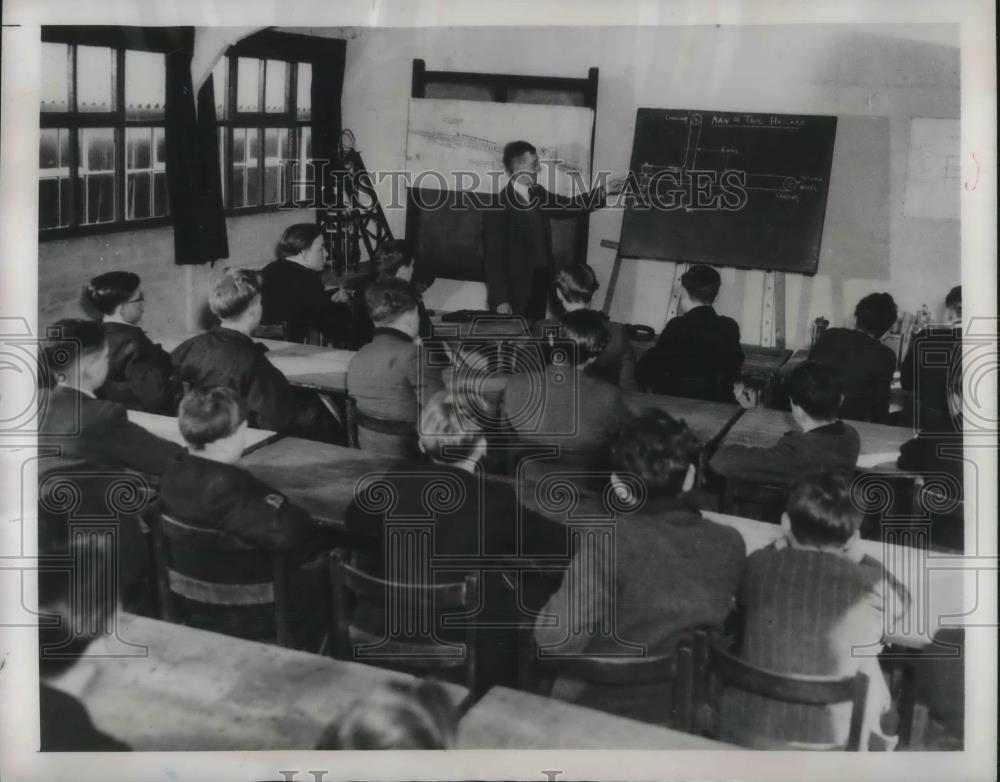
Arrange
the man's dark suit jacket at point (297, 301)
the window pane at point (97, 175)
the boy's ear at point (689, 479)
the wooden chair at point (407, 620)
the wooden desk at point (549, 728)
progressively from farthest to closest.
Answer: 1. the man's dark suit jacket at point (297, 301)
2. the window pane at point (97, 175)
3. the boy's ear at point (689, 479)
4. the wooden chair at point (407, 620)
5. the wooden desk at point (549, 728)

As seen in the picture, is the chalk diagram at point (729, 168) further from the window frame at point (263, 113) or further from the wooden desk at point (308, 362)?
the wooden desk at point (308, 362)

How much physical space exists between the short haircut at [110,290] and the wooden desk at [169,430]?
45 cm

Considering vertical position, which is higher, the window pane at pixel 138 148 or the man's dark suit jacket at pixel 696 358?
the window pane at pixel 138 148

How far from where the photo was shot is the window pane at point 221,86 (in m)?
4.57

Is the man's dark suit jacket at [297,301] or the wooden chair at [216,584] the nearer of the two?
the wooden chair at [216,584]

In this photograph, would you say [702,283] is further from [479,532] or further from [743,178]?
[479,532]

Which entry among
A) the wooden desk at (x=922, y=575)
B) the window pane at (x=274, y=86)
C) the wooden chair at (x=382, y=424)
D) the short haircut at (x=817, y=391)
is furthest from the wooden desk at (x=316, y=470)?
the window pane at (x=274, y=86)

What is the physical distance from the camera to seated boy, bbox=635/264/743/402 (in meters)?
3.92

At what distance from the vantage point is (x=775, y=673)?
199 centimetres

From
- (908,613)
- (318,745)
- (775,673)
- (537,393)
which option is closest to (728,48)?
(537,393)

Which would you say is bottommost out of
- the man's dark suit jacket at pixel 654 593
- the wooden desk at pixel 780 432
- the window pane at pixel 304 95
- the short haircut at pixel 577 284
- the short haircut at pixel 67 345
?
the man's dark suit jacket at pixel 654 593

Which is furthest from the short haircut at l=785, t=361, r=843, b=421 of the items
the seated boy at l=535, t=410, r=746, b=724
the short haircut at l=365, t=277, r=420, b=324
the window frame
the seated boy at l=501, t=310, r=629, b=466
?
the window frame

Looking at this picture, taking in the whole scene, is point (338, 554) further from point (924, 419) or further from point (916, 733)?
point (924, 419)

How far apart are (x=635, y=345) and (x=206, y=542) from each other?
9.07 ft
